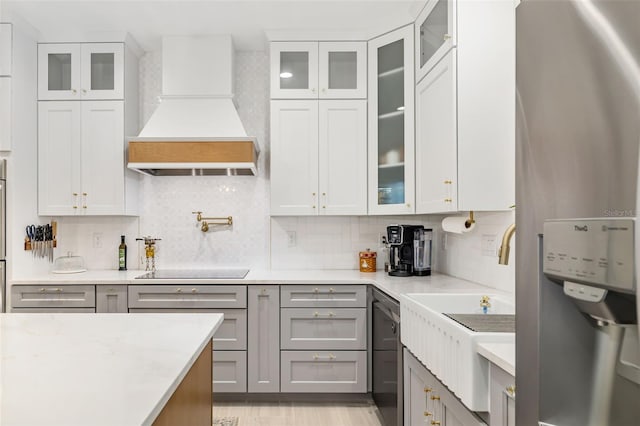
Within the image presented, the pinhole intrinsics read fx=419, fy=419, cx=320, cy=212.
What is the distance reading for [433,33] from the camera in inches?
100

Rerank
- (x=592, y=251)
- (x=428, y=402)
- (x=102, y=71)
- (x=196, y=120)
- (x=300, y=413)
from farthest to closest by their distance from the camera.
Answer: (x=102, y=71) < (x=196, y=120) < (x=300, y=413) < (x=428, y=402) < (x=592, y=251)

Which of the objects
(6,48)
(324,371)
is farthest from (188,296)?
(6,48)

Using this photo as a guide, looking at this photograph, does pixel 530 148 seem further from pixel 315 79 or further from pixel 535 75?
pixel 315 79

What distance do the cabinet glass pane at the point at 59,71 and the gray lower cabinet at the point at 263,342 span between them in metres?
2.22

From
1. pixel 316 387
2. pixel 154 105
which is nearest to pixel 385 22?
pixel 154 105

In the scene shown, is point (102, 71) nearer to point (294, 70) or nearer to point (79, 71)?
point (79, 71)

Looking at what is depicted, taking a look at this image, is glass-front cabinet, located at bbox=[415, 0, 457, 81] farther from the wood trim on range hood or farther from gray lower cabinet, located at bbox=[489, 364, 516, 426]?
gray lower cabinet, located at bbox=[489, 364, 516, 426]

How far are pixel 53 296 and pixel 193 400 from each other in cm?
223

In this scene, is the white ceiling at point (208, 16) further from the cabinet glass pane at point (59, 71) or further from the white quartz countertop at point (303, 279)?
the white quartz countertop at point (303, 279)

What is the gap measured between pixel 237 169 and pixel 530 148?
2869mm

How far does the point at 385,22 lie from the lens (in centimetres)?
307

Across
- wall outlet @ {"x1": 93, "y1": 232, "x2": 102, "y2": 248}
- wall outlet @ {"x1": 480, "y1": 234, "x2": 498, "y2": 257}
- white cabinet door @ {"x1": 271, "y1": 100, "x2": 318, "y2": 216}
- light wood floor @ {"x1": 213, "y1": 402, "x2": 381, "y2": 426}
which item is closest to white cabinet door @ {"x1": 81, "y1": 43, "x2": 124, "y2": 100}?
wall outlet @ {"x1": 93, "y1": 232, "x2": 102, "y2": 248}

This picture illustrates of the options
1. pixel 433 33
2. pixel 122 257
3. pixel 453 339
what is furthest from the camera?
pixel 122 257

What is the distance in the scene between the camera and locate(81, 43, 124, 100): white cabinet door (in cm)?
329
